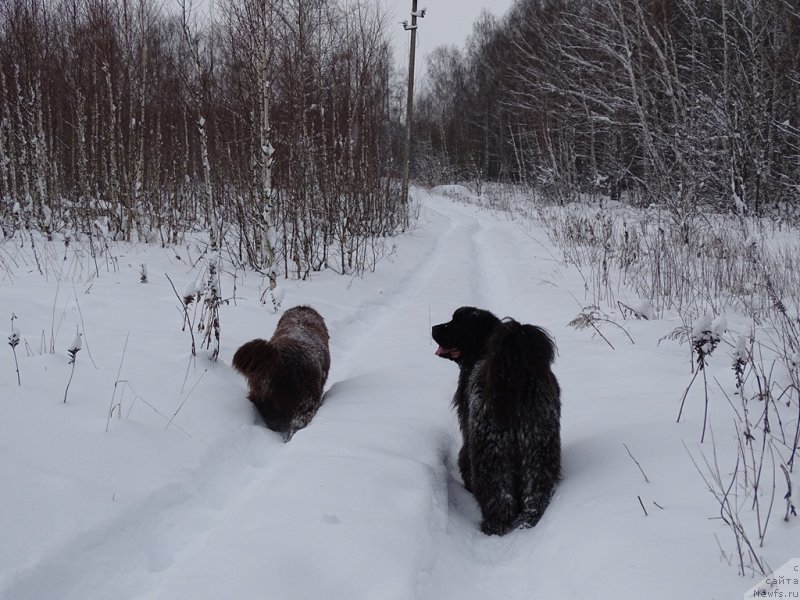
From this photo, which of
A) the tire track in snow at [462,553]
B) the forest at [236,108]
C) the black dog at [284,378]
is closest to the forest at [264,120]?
the forest at [236,108]

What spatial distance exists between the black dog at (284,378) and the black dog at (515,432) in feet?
4.84

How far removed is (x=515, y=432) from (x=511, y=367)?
342 mm

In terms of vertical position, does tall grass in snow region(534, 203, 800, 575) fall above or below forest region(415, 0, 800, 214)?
A: below

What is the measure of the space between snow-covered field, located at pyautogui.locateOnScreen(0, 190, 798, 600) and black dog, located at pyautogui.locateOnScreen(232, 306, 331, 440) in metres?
0.16

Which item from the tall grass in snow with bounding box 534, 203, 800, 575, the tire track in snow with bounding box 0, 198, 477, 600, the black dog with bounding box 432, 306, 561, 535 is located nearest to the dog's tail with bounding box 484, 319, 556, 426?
the black dog with bounding box 432, 306, 561, 535

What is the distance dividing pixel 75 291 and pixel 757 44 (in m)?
14.8

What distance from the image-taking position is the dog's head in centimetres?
313

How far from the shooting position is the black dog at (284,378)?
136 inches

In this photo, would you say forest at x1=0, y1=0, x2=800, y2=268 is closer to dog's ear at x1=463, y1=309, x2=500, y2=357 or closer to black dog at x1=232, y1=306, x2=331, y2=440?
black dog at x1=232, y1=306, x2=331, y2=440

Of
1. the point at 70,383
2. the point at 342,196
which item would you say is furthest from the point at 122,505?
the point at 342,196

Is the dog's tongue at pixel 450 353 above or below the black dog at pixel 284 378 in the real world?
above

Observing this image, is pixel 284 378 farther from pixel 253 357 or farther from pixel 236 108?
pixel 236 108

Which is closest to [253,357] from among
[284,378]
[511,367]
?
[284,378]

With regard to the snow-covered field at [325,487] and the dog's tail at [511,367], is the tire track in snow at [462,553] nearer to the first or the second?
the snow-covered field at [325,487]
